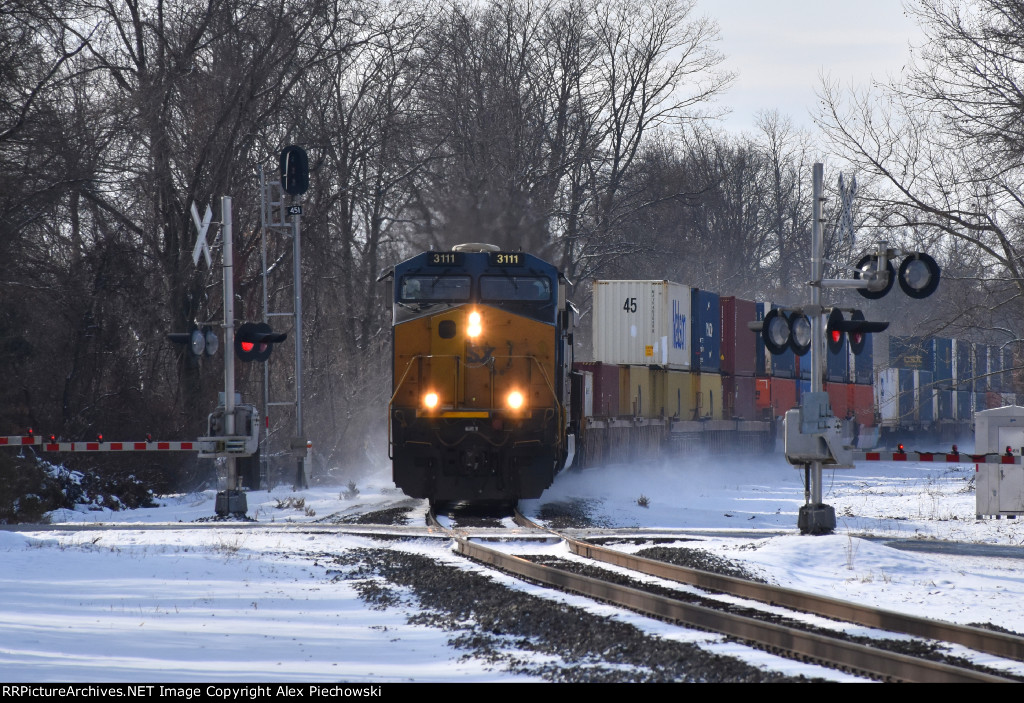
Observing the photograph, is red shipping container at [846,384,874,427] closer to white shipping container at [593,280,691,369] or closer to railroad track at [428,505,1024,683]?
white shipping container at [593,280,691,369]

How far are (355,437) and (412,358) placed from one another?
17.0 metres

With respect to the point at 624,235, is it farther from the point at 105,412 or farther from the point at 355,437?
the point at 105,412

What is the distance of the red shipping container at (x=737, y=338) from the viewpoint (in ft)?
109

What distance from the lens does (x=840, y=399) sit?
36438mm

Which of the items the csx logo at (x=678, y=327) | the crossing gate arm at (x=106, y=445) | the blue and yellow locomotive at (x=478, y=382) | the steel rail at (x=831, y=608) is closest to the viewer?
the steel rail at (x=831, y=608)

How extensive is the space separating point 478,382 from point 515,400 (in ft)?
2.03

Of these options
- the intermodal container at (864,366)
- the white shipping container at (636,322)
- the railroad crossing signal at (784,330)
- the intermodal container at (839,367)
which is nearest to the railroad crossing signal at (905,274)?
the railroad crossing signal at (784,330)

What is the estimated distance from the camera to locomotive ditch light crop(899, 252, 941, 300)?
14.1 m

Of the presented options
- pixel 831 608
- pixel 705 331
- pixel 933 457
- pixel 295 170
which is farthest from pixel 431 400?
pixel 705 331

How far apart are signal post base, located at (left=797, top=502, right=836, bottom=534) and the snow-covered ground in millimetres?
598

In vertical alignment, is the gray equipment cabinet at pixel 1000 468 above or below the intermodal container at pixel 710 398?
below

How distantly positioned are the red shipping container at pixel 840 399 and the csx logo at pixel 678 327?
7.43m

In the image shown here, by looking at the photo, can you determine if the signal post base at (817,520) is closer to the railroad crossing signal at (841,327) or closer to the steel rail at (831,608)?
the railroad crossing signal at (841,327)
